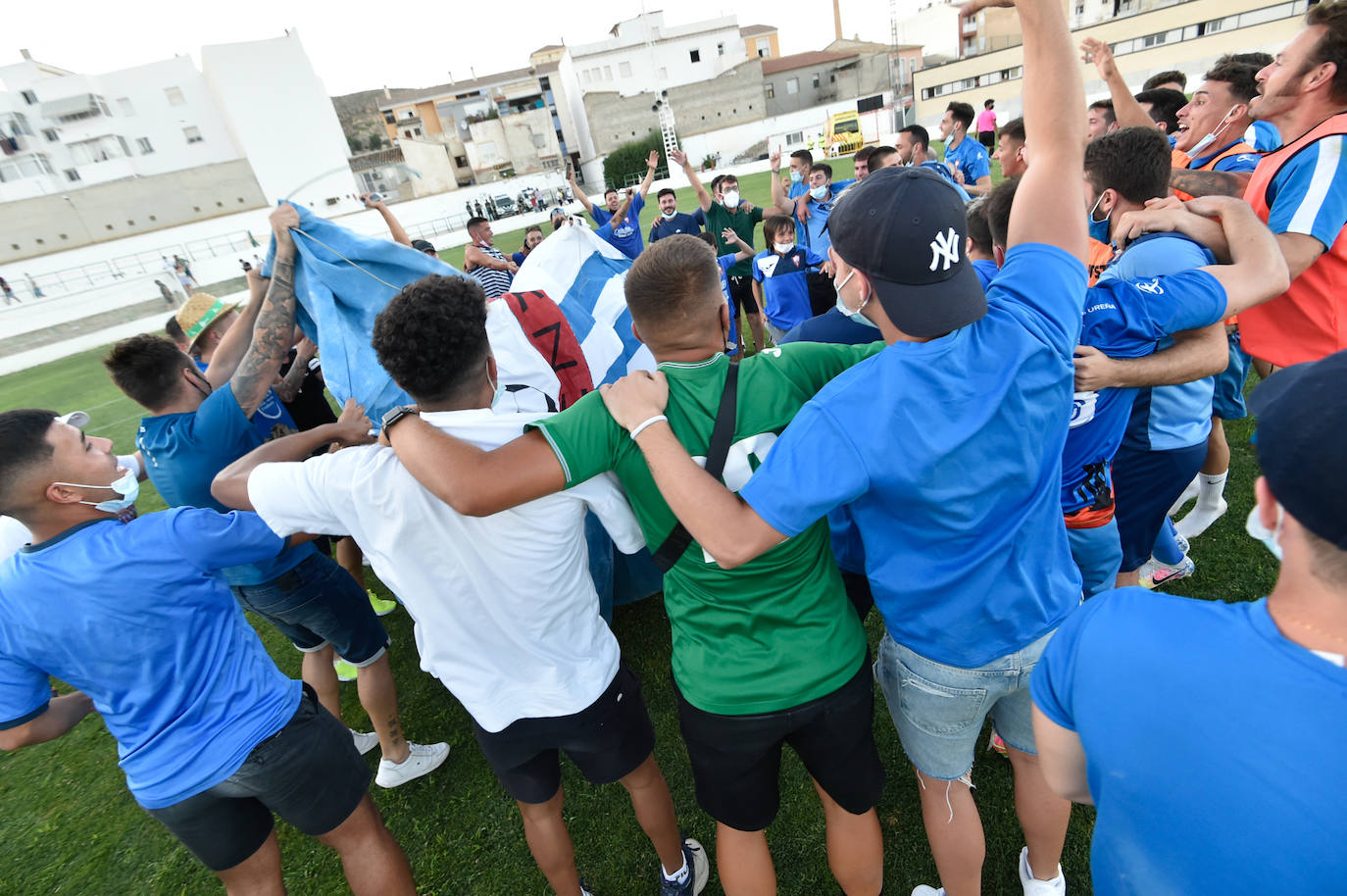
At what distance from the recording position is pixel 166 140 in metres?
45.7

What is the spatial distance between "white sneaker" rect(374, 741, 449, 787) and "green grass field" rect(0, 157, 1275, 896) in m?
0.07

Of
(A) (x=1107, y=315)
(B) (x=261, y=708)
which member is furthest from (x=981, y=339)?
(B) (x=261, y=708)

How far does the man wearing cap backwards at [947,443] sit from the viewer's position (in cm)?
139

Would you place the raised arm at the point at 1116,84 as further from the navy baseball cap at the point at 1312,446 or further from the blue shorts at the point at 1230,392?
the navy baseball cap at the point at 1312,446

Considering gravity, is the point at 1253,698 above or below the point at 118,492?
below

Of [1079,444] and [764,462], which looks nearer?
[764,462]

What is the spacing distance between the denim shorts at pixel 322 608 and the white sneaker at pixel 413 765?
24.1 inches

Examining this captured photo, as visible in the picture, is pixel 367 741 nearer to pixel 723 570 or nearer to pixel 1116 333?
pixel 723 570

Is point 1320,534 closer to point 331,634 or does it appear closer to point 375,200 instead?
point 331,634

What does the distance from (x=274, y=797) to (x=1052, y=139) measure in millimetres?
3193

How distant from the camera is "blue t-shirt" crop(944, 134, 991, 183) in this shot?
9.38 meters

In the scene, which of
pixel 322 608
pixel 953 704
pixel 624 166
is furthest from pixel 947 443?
pixel 624 166

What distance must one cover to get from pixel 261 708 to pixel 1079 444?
306 centimetres

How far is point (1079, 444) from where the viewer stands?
2.28 metres
